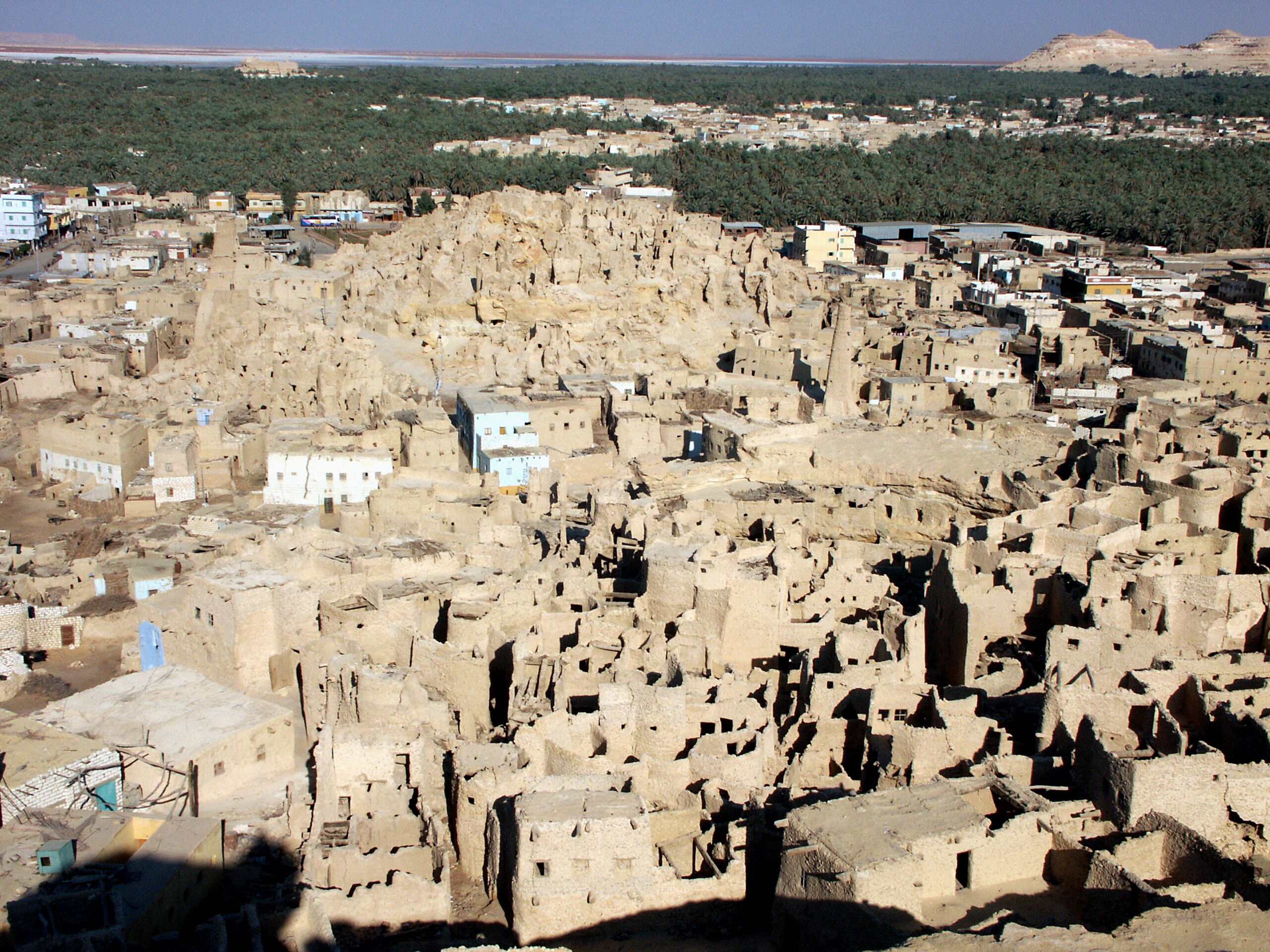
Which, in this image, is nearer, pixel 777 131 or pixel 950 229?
pixel 950 229

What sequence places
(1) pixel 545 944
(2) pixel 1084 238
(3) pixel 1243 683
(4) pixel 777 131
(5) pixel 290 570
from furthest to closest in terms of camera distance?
(4) pixel 777 131 → (2) pixel 1084 238 → (5) pixel 290 570 → (3) pixel 1243 683 → (1) pixel 545 944

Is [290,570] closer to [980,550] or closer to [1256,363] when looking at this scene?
[980,550]

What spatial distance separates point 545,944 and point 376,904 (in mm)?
2043

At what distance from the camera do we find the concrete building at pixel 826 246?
67.4m

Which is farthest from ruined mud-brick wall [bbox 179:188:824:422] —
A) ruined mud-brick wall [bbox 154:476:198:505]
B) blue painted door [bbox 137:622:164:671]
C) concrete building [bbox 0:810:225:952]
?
concrete building [bbox 0:810:225:952]

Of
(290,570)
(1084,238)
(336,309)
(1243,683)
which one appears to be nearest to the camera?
(1243,683)

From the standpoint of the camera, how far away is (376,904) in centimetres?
1451

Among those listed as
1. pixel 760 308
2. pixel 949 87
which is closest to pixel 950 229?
pixel 760 308

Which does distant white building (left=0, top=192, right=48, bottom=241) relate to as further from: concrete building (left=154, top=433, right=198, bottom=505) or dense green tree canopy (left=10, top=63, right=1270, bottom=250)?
concrete building (left=154, top=433, right=198, bottom=505)

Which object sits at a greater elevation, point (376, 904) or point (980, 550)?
point (980, 550)

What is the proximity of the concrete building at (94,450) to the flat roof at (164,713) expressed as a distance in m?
13.5

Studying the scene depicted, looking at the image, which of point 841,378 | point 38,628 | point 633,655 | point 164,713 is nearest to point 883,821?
point 633,655

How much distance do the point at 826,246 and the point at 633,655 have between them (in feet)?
173

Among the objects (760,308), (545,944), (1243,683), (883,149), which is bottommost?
(545,944)
